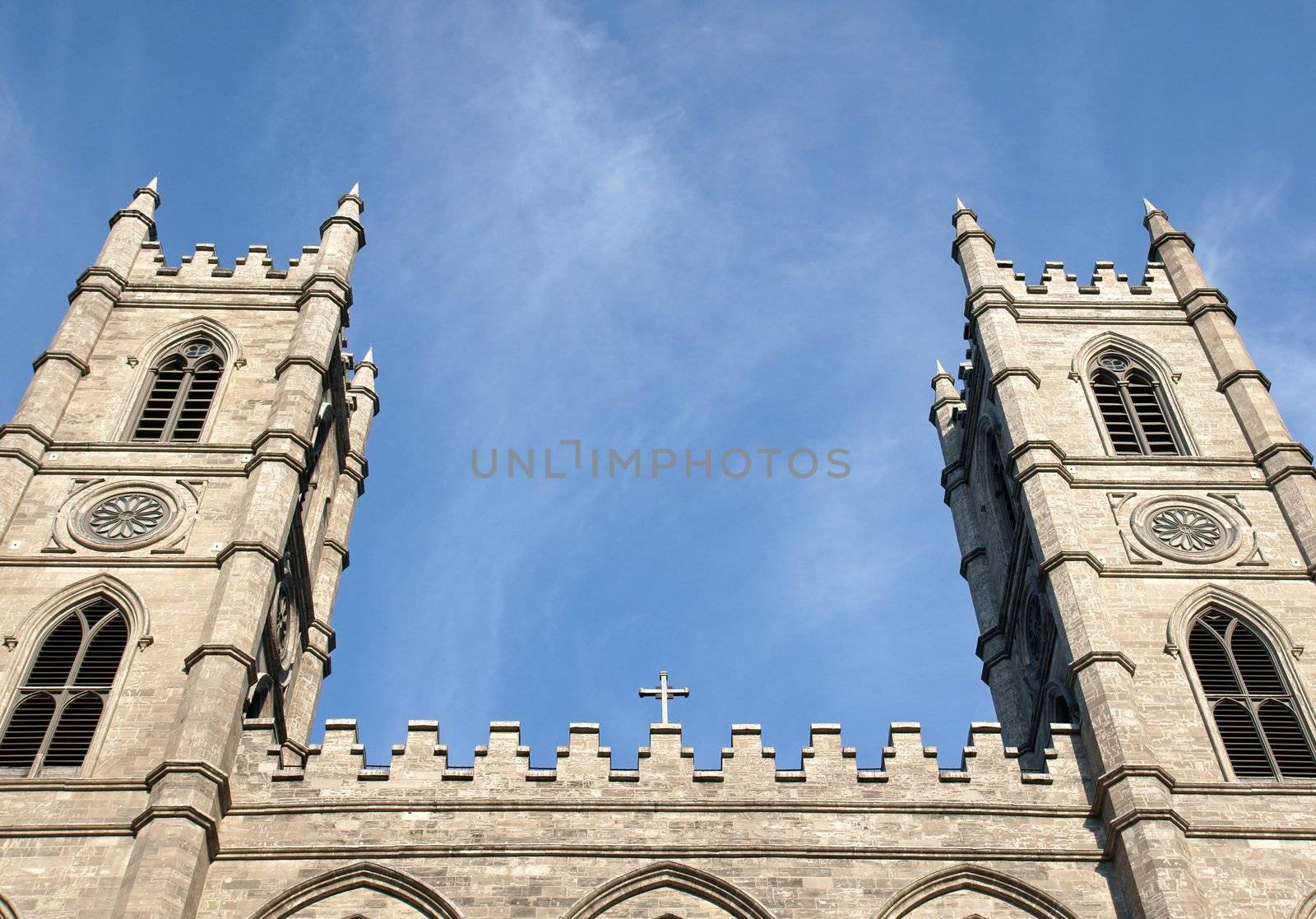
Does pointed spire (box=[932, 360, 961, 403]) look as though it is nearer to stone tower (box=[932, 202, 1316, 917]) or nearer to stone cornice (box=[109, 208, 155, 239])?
stone tower (box=[932, 202, 1316, 917])

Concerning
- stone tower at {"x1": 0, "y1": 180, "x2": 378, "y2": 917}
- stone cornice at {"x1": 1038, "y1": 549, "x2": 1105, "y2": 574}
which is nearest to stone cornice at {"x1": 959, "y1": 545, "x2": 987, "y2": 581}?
stone cornice at {"x1": 1038, "y1": 549, "x2": 1105, "y2": 574}

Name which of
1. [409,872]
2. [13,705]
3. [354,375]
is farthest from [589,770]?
[354,375]

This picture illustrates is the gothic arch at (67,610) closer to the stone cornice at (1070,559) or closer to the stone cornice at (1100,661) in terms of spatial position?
the stone cornice at (1100,661)

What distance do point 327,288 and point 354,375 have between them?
299 inches

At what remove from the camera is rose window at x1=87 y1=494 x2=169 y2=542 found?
28.5m

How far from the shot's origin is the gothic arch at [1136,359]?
32031 millimetres

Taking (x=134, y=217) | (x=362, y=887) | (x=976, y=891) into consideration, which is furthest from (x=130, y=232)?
(x=976, y=891)

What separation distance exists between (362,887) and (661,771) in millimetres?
4510

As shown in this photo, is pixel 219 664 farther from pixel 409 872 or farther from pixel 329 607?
pixel 329 607

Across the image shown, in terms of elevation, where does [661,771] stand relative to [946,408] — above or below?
below

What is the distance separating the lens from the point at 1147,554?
93.9 feet

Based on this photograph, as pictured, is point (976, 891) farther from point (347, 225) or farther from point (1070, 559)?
point (347, 225)

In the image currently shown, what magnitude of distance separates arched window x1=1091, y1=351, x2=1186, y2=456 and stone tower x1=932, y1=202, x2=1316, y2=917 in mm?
43

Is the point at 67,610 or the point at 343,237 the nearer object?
the point at 67,610
